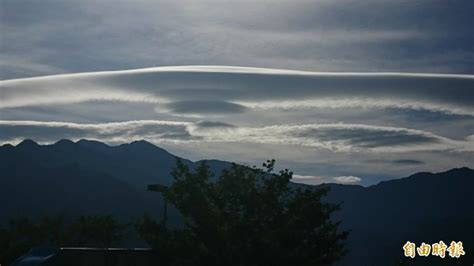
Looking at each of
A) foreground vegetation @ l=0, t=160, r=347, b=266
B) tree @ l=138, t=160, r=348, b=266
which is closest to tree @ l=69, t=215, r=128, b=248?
foreground vegetation @ l=0, t=160, r=347, b=266

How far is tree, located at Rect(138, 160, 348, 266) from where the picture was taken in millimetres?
41594

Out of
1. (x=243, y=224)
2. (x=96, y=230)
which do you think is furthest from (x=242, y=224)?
(x=96, y=230)

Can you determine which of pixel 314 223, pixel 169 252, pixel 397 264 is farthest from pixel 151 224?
pixel 397 264

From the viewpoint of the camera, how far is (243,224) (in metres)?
42.9

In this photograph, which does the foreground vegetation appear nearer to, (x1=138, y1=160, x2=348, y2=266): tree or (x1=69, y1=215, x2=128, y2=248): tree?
(x1=138, y1=160, x2=348, y2=266): tree

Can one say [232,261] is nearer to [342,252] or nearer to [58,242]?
[342,252]

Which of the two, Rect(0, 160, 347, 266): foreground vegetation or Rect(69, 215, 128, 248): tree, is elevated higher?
Rect(0, 160, 347, 266): foreground vegetation

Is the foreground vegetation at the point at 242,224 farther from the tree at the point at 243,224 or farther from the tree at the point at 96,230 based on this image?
the tree at the point at 96,230

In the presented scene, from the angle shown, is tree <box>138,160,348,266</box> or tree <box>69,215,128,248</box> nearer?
tree <box>138,160,348,266</box>

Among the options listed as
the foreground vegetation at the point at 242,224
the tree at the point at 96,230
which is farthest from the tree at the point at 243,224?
the tree at the point at 96,230

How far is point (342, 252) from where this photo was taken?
46812mm

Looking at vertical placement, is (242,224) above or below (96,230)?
above

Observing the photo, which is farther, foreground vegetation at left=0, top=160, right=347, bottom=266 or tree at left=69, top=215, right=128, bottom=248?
tree at left=69, top=215, right=128, bottom=248

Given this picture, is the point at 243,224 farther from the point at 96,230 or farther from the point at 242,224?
the point at 96,230
